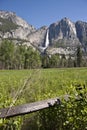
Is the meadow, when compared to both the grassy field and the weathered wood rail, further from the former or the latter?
the weathered wood rail

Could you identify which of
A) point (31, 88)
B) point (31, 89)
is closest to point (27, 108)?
point (31, 88)

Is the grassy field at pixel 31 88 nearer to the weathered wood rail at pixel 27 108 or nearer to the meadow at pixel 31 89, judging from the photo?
the meadow at pixel 31 89

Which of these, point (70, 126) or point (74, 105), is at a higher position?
point (74, 105)

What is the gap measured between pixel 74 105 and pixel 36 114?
8.41 feet

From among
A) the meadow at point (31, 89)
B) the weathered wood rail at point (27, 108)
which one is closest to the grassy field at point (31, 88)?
the meadow at point (31, 89)

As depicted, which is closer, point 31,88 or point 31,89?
point 31,88

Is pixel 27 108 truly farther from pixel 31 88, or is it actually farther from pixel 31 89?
pixel 31 89

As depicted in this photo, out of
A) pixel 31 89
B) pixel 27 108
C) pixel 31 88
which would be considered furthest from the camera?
pixel 31 89

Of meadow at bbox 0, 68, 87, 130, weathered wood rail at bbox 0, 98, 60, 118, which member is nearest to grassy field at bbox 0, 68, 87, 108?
meadow at bbox 0, 68, 87, 130

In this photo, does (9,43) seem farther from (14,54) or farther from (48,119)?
(48,119)

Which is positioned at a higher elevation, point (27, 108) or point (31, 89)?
point (31, 89)

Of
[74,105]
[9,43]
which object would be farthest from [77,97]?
[9,43]

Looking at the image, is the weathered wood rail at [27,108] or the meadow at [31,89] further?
the weathered wood rail at [27,108]

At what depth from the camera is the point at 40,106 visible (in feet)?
16.7
